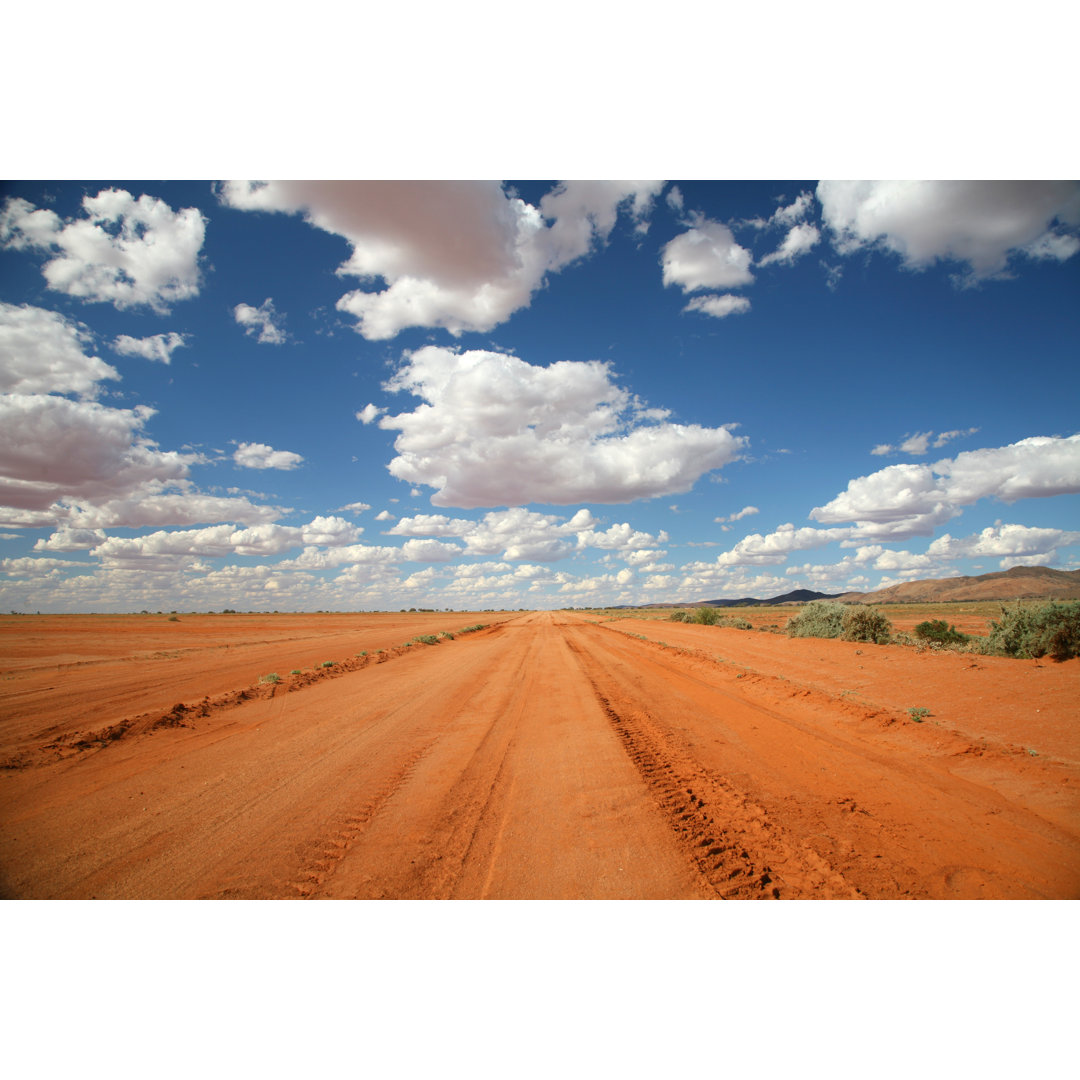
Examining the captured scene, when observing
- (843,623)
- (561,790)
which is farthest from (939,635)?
(561,790)

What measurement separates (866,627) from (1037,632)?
6.20m

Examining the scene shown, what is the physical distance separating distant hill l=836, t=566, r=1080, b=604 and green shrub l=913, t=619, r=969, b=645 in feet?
120

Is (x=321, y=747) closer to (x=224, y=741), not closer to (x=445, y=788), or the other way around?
(x=224, y=741)

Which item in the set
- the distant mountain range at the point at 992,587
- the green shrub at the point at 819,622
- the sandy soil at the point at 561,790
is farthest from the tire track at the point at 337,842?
the distant mountain range at the point at 992,587

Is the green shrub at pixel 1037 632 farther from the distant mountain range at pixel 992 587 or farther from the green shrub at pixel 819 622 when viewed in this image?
the distant mountain range at pixel 992 587

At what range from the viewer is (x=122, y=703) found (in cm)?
1048

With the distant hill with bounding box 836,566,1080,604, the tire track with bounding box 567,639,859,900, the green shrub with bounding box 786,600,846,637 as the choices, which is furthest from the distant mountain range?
the tire track with bounding box 567,639,859,900

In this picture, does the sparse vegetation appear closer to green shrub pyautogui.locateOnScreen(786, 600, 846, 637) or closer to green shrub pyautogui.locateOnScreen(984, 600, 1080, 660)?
green shrub pyautogui.locateOnScreen(786, 600, 846, 637)

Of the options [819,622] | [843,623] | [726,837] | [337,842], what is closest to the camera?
[726,837]

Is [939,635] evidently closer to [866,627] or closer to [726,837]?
[866,627]

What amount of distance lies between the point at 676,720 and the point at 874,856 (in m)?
4.61

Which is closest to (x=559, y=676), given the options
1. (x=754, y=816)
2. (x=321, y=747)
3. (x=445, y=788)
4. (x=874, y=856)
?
(x=321, y=747)

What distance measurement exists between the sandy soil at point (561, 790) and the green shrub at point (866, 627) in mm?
4593

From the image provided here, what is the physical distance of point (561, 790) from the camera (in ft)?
17.7
